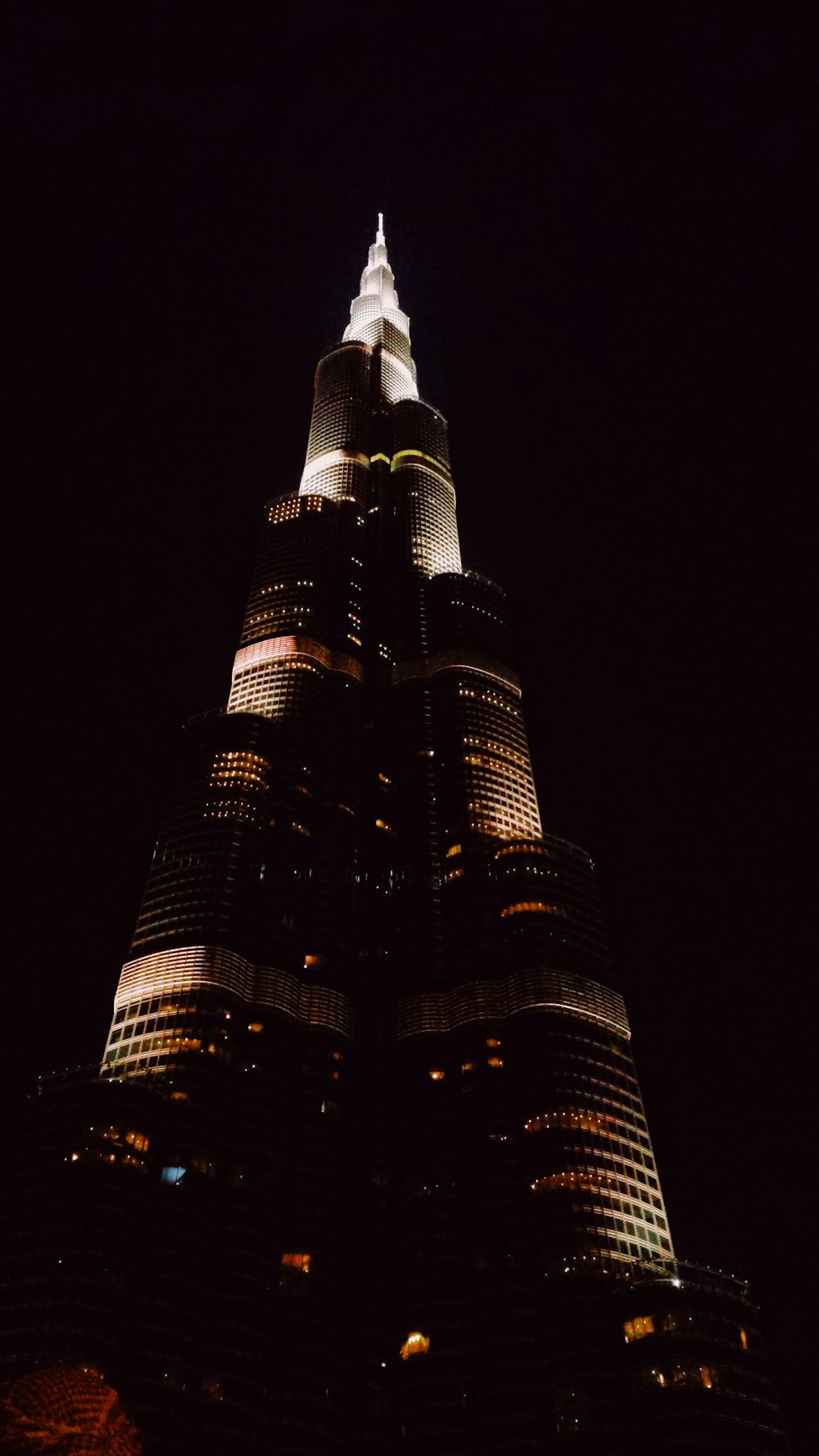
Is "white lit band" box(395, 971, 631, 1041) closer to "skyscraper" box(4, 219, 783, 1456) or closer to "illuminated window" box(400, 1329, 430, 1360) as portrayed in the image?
"skyscraper" box(4, 219, 783, 1456)

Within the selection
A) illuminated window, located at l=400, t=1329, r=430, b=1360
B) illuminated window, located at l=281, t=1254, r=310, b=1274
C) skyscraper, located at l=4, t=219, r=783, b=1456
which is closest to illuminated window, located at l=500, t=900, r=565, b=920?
skyscraper, located at l=4, t=219, r=783, b=1456

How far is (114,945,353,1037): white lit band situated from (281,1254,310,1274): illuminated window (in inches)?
1417

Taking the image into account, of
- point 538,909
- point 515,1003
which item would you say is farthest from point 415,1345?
point 538,909

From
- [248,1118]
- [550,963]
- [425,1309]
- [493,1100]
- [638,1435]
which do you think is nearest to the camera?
[638,1435]

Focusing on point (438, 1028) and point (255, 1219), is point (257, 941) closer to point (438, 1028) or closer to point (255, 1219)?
point (438, 1028)

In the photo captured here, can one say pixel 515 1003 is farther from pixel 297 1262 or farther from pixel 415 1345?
pixel 415 1345

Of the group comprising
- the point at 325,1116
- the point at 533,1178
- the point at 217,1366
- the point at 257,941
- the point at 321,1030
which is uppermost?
the point at 257,941

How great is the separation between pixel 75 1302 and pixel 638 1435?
60019mm

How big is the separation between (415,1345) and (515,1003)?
170 ft

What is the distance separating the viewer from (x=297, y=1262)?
507 ft

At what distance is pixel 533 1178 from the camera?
161 metres

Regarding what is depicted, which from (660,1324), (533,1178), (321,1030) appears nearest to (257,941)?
(321,1030)

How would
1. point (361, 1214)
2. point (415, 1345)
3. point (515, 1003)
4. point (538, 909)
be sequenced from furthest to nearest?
point (538, 909) → point (515, 1003) → point (361, 1214) → point (415, 1345)

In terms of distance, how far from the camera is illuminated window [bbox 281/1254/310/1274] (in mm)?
153875
